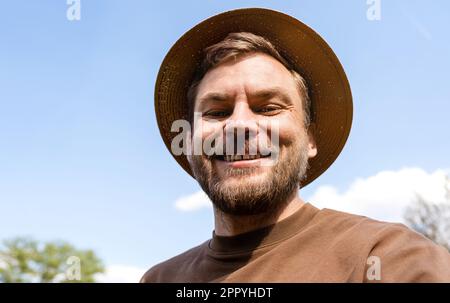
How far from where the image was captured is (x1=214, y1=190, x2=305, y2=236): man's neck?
2672 mm

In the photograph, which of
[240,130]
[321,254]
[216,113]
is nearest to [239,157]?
[240,130]

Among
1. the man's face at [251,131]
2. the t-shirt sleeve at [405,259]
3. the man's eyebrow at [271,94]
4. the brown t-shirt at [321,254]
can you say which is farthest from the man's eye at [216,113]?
the t-shirt sleeve at [405,259]

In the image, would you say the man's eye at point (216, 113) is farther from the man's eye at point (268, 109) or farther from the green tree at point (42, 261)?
the green tree at point (42, 261)

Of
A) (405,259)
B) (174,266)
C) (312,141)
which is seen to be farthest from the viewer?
(312,141)

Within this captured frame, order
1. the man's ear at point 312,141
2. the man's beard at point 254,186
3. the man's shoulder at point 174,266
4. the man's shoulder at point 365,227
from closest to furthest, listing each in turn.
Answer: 1. the man's shoulder at point 365,227
2. the man's beard at point 254,186
3. the man's shoulder at point 174,266
4. the man's ear at point 312,141

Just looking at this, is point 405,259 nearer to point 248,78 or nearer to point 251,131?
point 251,131

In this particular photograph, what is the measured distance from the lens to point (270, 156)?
265 cm

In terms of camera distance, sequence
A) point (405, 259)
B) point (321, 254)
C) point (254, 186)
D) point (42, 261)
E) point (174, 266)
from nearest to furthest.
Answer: point (405, 259)
point (321, 254)
point (254, 186)
point (174, 266)
point (42, 261)

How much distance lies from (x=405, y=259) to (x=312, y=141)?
49.8 inches

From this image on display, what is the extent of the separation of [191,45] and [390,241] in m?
1.76

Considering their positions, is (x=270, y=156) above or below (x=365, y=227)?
above

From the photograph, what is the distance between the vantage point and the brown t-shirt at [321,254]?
204 centimetres

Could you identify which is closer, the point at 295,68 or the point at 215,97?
the point at 215,97
